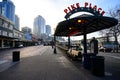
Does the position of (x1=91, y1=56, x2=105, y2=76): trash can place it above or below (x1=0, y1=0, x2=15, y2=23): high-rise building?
below

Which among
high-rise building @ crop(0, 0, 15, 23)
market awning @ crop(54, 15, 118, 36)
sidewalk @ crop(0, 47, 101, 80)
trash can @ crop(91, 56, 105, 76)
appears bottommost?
sidewalk @ crop(0, 47, 101, 80)

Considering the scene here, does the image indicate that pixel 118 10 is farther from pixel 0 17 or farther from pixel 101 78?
pixel 0 17

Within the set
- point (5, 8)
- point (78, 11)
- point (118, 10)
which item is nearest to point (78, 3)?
point (78, 11)

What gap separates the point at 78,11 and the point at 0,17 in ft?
134

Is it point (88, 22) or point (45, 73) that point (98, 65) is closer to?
point (45, 73)

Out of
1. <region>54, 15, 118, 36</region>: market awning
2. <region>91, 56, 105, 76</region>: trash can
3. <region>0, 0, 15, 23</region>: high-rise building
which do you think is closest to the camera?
<region>91, 56, 105, 76</region>: trash can

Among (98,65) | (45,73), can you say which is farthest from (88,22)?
(45,73)

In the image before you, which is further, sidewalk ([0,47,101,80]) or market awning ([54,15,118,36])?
market awning ([54,15,118,36])

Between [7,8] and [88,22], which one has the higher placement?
[7,8]

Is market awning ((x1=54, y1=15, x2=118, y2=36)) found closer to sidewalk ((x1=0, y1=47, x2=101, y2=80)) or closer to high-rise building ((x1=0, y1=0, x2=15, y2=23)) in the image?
sidewalk ((x1=0, y1=47, x2=101, y2=80))

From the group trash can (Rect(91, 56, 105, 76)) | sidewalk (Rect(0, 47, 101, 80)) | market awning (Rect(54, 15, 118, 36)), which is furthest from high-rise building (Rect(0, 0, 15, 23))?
trash can (Rect(91, 56, 105, 76))

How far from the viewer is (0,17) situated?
47469mm

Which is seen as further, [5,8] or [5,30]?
[5,8]

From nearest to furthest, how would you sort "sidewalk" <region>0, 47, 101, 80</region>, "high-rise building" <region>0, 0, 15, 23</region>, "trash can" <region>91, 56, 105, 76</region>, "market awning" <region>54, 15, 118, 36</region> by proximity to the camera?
"sidewalk" <region>0, 47, 101, 80</region>, "trash can" <region>91, 56, 105, 76</region>, "market awning" <region>54, 15, 118, 36</region>, "high-rise building" <region>0, 0, 15, 23</region>
